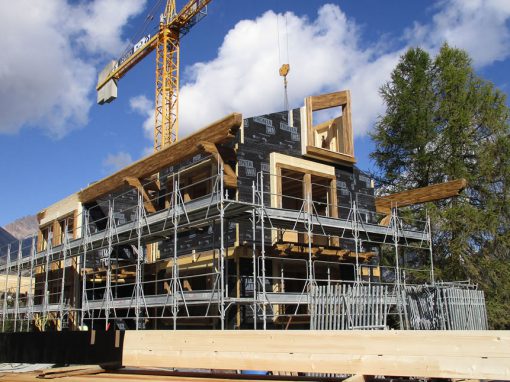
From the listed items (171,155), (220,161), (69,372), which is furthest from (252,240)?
(69,372)

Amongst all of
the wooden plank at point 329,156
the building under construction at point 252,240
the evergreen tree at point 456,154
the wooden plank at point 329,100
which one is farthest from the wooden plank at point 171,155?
the evergreen tree at point 456,154

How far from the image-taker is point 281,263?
16562 millimetres

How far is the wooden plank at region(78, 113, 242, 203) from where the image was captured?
1505 centimetres

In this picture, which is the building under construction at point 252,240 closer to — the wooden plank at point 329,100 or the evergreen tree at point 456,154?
the wooden plank at point 329,100

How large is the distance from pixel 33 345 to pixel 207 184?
35.9 feet

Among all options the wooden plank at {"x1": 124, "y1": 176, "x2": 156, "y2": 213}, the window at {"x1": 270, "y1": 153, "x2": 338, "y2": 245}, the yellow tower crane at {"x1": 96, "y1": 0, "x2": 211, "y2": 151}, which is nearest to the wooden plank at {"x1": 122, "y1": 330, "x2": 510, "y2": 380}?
the window at {"x1": 270, "y1": 153, "x2": 338, "y2": 245}

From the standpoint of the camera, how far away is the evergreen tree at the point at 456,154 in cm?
2623

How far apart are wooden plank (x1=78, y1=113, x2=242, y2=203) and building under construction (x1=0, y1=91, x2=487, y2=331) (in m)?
0.04

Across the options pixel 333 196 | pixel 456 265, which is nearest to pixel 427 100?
pixel 456 265

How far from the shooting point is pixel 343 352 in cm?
378

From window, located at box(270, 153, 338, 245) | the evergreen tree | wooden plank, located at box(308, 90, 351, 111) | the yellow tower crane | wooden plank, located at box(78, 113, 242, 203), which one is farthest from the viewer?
the yellow tower crane

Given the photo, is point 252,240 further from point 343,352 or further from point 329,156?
point 343,352

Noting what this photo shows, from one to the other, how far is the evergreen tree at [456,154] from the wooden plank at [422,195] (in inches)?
244

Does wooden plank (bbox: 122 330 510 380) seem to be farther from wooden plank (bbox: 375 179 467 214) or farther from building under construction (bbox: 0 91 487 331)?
wooden plank (bbox: 375 179 467 214)
